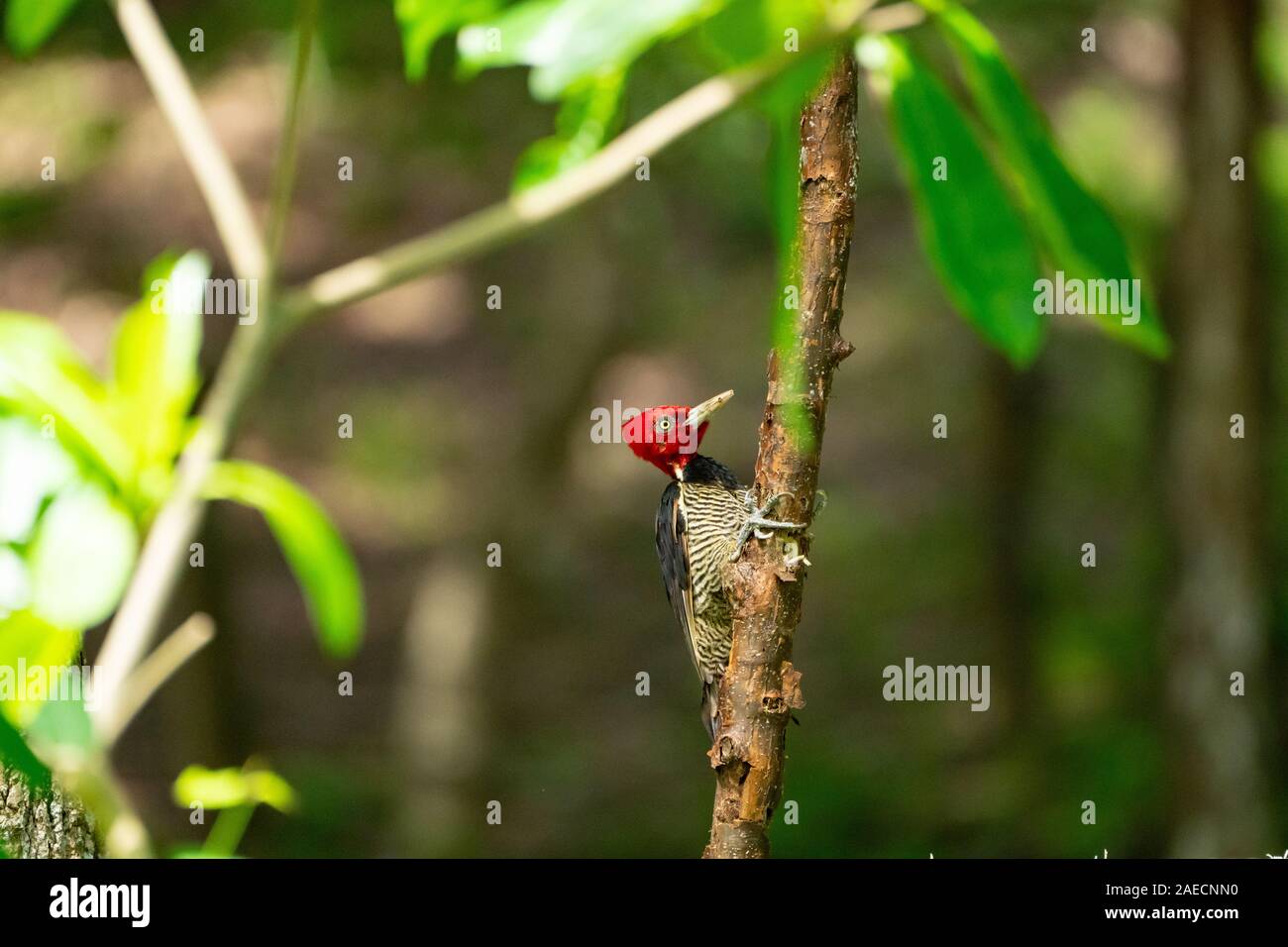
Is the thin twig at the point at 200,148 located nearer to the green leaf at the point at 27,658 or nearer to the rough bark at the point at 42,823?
the green leaf at the point at 27,658

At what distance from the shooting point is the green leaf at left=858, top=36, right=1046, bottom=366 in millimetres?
1442

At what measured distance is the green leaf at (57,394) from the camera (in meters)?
1.53

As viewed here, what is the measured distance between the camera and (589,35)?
1097mm

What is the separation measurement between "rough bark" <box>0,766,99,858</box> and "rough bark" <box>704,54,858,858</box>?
1.04 metres

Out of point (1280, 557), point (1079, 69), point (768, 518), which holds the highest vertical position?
point (1079, 69)

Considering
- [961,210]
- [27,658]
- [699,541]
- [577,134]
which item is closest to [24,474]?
[27,658]

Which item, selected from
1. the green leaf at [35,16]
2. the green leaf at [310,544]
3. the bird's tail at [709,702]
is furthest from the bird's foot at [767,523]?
the green leaf at [35,16]

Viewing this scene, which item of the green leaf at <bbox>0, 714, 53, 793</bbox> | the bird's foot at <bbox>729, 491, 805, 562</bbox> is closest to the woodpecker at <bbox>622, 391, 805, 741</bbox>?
the bird's foot at <bbox>729, 491, 805, 562</bbox>

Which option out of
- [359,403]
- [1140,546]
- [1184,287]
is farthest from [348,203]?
[1140,546]

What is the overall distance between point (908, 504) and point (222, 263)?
6165 mm

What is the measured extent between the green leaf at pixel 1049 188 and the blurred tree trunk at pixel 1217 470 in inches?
157

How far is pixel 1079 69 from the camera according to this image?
7742mm
